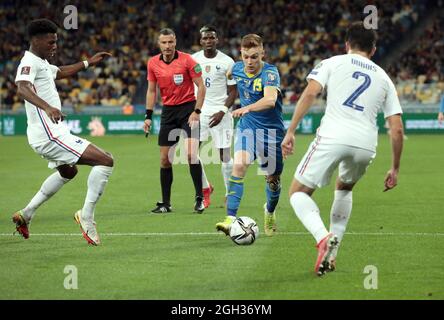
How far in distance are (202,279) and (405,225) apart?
4.36 metres

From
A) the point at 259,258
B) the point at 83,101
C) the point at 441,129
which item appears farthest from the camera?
the point at 83,101

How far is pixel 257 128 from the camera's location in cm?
1028

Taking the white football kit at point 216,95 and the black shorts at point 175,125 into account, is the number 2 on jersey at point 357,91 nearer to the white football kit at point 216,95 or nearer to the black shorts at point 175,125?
the black shorts at point 175,125

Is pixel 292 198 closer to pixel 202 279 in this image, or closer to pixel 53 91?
pixel 202 279

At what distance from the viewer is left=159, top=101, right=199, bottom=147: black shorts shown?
12.9 metres

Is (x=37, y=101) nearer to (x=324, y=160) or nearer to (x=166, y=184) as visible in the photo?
(x=324, y=160)

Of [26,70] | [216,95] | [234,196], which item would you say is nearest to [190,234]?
[234,196]

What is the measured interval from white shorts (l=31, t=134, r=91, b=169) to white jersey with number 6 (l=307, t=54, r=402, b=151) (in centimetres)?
315

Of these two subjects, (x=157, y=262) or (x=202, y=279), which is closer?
(x=202, y=279)

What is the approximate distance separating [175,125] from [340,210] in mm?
5138

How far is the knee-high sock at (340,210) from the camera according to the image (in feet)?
27.2

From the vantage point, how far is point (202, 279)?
7598 mm

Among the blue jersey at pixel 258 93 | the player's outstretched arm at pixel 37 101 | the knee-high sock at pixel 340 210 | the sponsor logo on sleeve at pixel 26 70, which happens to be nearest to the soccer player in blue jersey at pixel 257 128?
the blue jersey at pixel 258 93

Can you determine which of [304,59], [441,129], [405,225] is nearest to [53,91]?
[405,225]
